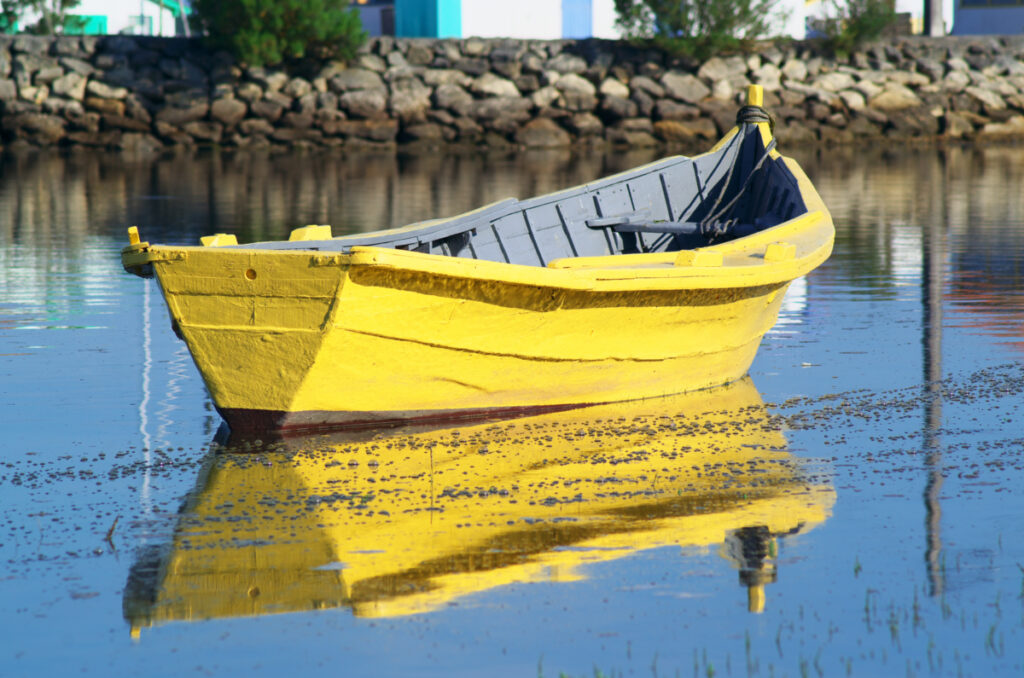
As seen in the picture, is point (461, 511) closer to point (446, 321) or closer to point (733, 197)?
point (446, 321)

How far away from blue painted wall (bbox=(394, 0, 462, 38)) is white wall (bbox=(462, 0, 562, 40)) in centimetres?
21

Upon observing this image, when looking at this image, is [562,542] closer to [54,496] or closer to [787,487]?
[787,487]

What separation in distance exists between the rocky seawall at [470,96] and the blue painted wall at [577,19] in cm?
204

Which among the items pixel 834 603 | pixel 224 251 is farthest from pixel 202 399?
pixel 834 603

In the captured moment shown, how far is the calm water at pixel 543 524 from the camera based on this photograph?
4.23 metres

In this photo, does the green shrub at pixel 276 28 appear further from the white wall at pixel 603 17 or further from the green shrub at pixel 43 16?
the white wall at pixel 603 17

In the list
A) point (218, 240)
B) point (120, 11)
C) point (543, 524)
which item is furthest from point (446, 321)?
point (120, 11)

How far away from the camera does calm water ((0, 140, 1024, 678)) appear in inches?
167

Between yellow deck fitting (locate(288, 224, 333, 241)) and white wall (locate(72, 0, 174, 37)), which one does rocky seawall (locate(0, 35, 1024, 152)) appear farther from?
yellow deck fitting (locate(288, 224, 333, 241))

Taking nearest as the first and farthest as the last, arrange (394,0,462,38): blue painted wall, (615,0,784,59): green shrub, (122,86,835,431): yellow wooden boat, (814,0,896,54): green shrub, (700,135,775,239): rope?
(122,86,835,431): yellow wooden boat, (700,135,775,239): rope, (615,0,784,59): green shrub, (814,0,896,54): green shrub, (394,0,462,38): blue painted wall

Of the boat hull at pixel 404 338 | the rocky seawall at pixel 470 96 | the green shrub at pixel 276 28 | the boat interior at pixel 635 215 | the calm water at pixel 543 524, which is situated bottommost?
the calm water at pixel 543 524

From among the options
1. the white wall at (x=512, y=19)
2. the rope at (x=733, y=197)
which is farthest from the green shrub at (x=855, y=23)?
the rope at (x=733, y=197)

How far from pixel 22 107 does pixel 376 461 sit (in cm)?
2702

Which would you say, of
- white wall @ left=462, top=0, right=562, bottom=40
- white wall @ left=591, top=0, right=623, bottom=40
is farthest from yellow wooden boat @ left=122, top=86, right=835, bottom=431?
white wall @ left=591, top=0, right=623, bottom=40
